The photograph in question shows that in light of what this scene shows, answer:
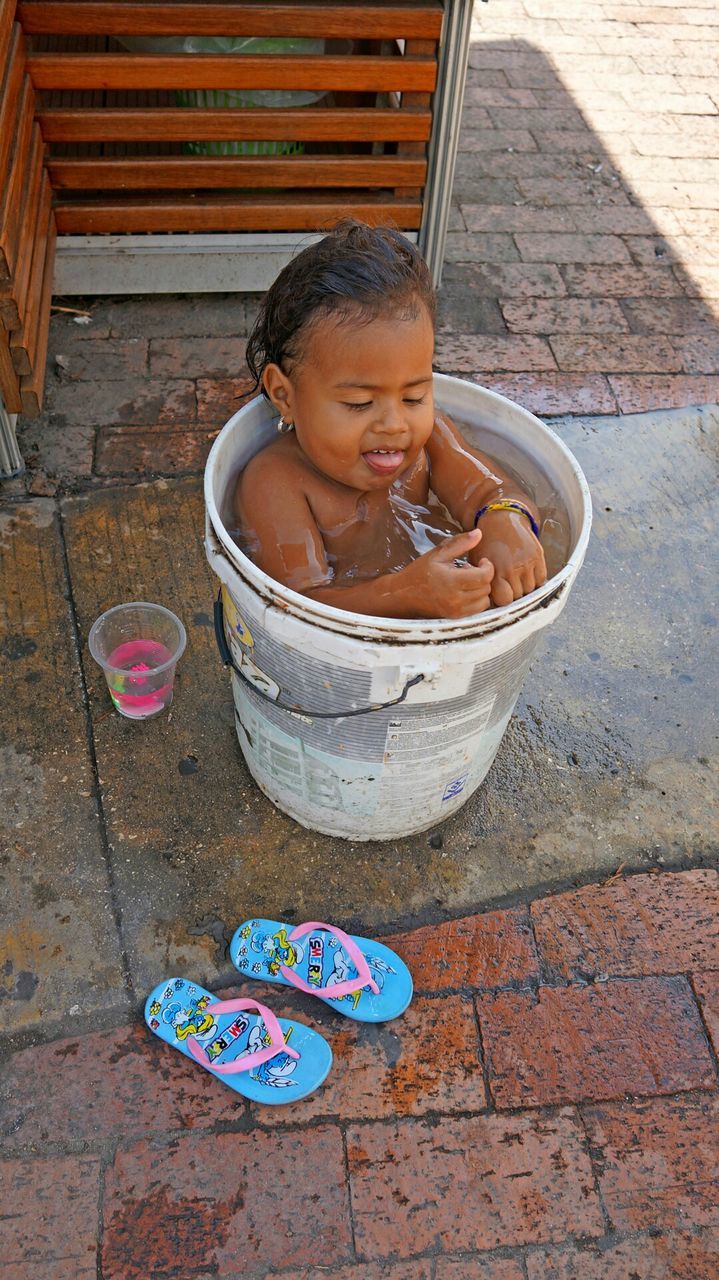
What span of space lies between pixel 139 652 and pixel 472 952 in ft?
4.07

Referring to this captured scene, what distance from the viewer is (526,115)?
17.6 ft

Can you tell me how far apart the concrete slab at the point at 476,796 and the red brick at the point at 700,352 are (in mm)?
856

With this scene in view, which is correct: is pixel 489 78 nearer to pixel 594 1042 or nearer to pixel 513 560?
pixel 513 560

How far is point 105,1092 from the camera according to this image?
212cm

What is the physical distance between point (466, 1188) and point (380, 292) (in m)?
1.85

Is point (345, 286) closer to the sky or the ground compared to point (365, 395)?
closer to the sky

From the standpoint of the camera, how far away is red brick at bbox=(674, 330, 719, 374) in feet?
13.3

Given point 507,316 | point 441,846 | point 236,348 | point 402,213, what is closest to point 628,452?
point 507,316

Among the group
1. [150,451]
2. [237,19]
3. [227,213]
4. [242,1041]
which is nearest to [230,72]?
[237,19]

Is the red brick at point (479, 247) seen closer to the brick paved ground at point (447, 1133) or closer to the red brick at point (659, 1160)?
the brick paved ground at point (447, 1133)

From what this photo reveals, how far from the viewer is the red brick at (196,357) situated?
12.4 ft

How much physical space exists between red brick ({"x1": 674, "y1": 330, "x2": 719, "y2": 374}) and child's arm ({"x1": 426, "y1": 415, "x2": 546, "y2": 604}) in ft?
6.79

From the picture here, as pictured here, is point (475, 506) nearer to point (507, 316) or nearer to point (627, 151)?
point (507, 316)

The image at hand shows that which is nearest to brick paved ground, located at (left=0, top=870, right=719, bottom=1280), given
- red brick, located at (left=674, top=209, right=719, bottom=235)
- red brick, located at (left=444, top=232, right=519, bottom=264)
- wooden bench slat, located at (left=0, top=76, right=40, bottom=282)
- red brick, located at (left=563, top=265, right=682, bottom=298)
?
wooden bench slat, located at (left=0, top=76, right=40, bottom=282)
